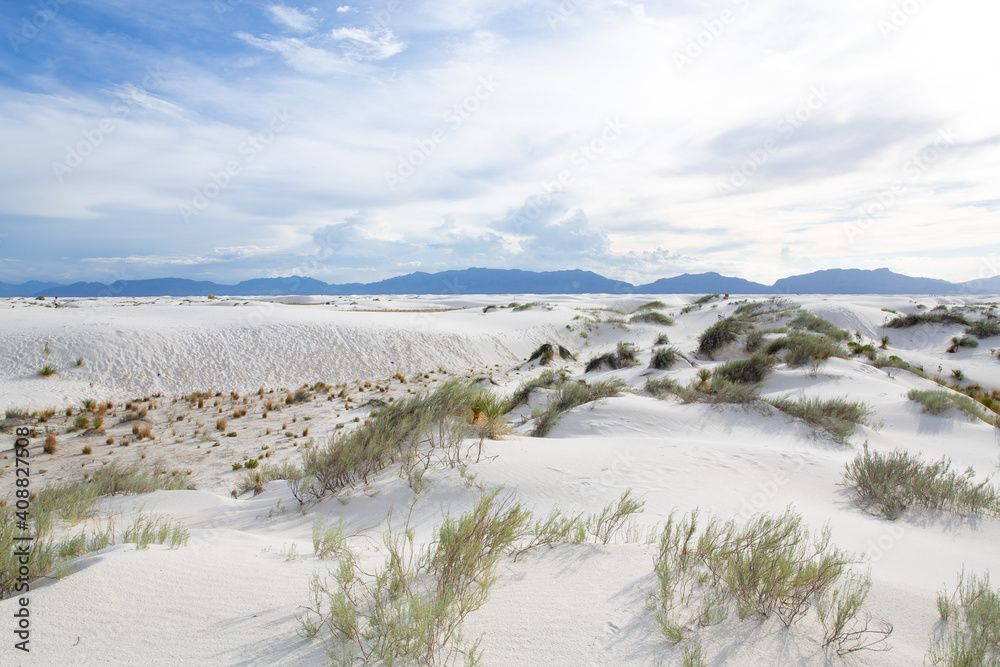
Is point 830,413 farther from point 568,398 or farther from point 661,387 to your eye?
point 568,398

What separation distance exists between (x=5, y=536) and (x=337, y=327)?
1687 cm

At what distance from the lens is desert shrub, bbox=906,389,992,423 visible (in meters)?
8.66

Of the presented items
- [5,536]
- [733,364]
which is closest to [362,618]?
[5,536]

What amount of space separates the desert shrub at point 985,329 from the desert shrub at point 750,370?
14541 mm

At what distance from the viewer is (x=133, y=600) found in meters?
2.51

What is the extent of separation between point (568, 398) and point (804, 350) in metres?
7.22

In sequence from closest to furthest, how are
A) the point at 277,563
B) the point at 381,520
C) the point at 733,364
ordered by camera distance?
the point at 277,563 < the point at 381,520 < the point at 733,364

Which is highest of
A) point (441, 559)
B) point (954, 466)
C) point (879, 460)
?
point (441, 559)

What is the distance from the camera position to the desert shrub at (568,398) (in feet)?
26.9

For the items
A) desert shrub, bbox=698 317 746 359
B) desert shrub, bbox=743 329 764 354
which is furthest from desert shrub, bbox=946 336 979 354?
desert shrub, bbox=698 317 746 359

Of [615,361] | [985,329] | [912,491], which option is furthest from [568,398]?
[985,329]

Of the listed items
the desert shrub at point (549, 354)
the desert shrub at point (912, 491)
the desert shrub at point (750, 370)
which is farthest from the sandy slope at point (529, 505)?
the desert shrub at point (549, 354)

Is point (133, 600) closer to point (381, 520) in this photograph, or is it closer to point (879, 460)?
point (381, 520)

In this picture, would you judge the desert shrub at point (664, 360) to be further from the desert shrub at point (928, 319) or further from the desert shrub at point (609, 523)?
the desert shrub at point (928, 319)
